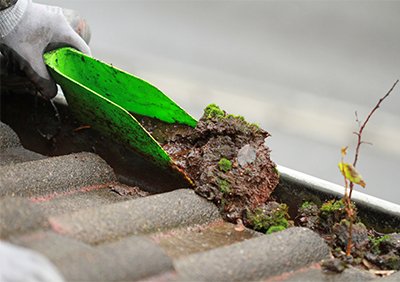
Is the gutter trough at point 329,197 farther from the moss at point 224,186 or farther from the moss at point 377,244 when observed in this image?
the moss at point 224,186

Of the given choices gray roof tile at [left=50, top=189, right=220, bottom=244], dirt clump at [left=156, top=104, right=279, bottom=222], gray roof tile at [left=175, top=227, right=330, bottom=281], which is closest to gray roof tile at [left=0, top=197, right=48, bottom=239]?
gray roof tile at [left=50, top=189, right=220, bottom=244]

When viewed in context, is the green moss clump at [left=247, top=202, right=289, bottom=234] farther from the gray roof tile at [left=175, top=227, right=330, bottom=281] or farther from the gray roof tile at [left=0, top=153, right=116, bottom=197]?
the gray roof tile at [left=0, top=153, right=116, bottom=197]

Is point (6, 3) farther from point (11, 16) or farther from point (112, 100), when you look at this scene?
point (112, 100)

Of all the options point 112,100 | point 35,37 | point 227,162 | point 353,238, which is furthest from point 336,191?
point 35,37

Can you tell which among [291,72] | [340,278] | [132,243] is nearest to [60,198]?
[132,243]

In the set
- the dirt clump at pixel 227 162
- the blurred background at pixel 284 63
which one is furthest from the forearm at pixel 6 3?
the blurred background at pixel 284 63
